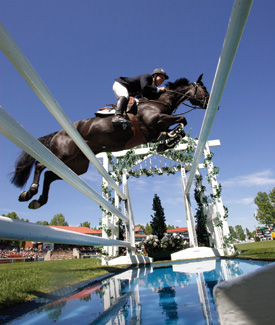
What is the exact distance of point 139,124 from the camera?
8.71 feet

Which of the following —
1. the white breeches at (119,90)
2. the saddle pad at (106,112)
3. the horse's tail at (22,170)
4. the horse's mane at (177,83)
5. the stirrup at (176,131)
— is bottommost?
the horse's tail at (22,170)

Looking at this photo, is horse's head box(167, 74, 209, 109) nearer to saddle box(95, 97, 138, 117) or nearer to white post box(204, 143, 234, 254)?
saddle box(95, 97, 138, 117)

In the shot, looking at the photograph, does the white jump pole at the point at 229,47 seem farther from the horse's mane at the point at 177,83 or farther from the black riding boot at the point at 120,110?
the horse's mane at the point at 177,83

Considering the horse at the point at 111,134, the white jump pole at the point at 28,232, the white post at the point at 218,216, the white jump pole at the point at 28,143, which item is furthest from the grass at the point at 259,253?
the white jump pole at the point at 28,143

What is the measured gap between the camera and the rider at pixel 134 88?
2449 millimetres

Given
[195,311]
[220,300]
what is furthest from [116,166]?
[220,300]

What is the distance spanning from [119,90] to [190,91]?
3.27ft

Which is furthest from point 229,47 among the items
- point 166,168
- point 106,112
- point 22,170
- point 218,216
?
point 166,168

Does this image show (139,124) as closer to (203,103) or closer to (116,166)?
(203,103)

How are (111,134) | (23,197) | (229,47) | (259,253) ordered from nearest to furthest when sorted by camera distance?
(229,47), (23,197), (111,134), (259,253)

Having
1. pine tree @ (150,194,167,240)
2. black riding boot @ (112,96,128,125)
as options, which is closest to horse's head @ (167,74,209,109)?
black riding boot @ (112,96,128,125)

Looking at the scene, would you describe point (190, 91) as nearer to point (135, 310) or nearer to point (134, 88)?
point (134, 88)

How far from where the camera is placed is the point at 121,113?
2.41m

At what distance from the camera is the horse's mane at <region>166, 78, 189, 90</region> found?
3043 millimetres
